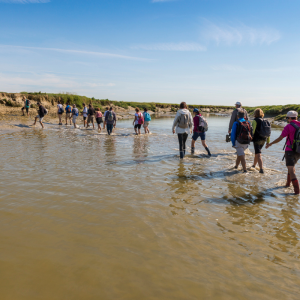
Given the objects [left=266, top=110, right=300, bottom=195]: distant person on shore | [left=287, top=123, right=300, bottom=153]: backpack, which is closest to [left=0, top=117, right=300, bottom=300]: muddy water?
[left=266, top=110, right=300, bottom=195]: distant person on shore

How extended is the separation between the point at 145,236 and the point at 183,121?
658cm

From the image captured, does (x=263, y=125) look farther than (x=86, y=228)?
Yes

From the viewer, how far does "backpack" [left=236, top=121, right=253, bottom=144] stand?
8.11m

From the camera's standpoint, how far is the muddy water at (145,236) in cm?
294

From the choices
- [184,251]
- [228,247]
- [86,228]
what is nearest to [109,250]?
[86,228]

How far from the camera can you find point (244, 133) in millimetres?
8125

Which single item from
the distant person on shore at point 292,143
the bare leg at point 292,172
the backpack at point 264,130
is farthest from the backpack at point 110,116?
the bare leg at point 292,172

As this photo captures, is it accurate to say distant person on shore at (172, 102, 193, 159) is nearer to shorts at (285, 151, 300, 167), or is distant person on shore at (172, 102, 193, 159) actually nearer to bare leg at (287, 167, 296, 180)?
shorts at (285, 151, 300, 167)

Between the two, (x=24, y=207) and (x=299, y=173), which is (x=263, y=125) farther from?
(x=24, y=207)

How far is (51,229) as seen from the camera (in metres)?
4.12

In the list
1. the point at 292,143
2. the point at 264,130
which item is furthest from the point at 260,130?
the point at 292,143

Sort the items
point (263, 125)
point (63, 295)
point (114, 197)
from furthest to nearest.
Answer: point (263, 125) < point (114, 197) < point (63, 295)

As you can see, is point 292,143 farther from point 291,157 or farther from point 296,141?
point 291,157

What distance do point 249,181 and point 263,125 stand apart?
81.9 inches
